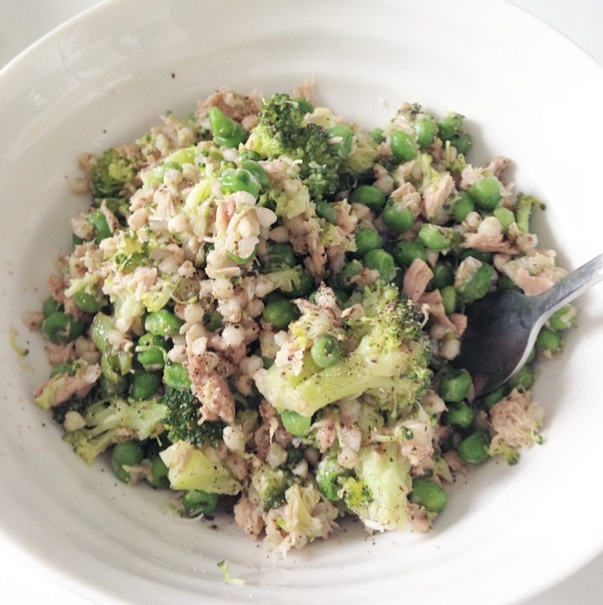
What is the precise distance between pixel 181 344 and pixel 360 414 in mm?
801

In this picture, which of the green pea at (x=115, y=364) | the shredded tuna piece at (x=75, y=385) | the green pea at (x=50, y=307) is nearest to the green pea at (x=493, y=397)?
the green pea at (x=115, y=364)

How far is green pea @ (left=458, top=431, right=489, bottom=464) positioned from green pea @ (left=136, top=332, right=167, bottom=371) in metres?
1.34

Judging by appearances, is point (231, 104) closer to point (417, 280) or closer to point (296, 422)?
point (417, 280)

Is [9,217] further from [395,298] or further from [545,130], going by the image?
[545,130]

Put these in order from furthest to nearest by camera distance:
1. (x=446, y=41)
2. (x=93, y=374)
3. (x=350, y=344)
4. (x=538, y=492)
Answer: (x=446, y=41)
(x=93, y=374)
(x=350, y=344)
(x=538, y=492)

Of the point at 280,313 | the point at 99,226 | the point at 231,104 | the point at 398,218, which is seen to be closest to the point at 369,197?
the point at 398,218

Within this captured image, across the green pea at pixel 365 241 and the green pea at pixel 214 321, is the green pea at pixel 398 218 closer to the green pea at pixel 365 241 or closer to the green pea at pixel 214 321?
the green pea at pixel 365 241

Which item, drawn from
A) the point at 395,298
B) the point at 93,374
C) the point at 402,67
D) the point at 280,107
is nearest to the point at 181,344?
the point at 93,374

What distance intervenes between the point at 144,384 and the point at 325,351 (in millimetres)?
847

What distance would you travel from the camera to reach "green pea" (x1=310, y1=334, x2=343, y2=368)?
8.49 feet

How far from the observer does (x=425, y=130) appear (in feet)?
10.5

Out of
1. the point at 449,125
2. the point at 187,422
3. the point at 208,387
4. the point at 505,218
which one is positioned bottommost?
the point at 187,422

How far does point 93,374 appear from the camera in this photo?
9.56 ft

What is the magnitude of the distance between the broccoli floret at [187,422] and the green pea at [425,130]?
1620 millimetres
